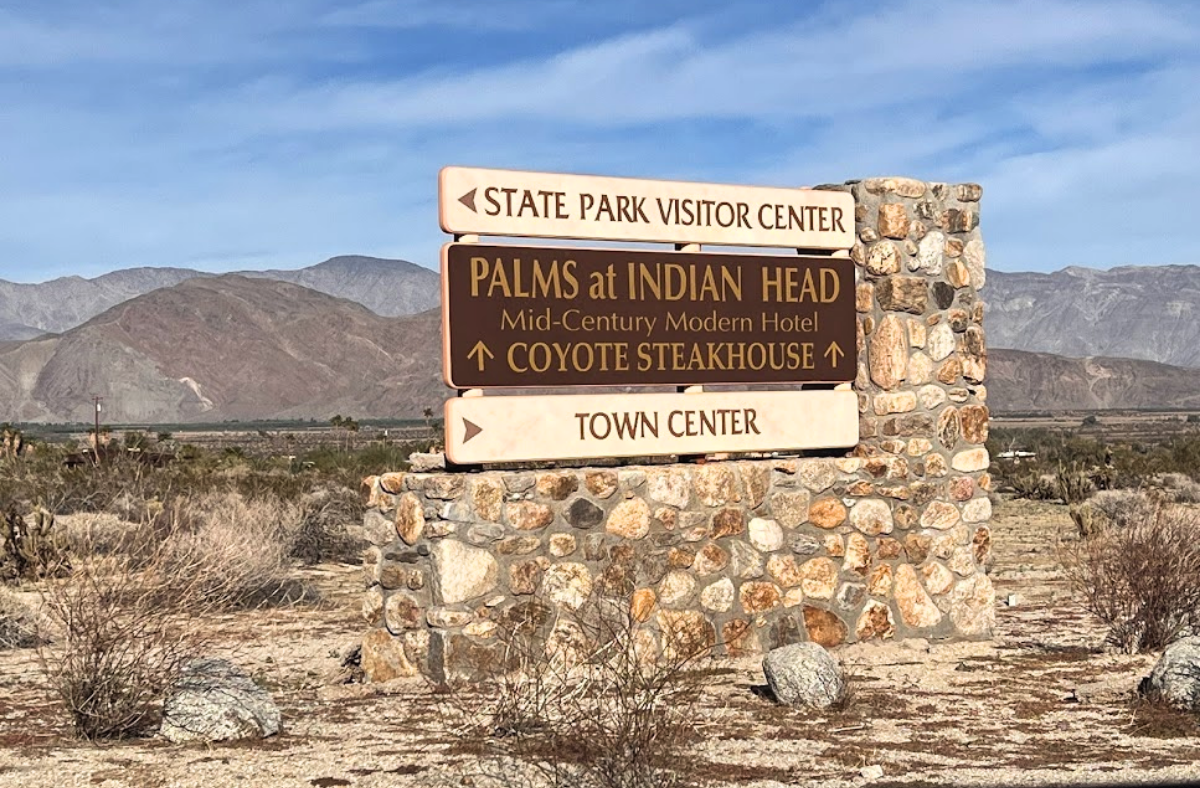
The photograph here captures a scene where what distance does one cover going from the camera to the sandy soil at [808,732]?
7.40m

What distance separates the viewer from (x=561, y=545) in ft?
35.0

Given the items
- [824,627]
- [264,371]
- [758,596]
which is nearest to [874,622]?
[824,627]

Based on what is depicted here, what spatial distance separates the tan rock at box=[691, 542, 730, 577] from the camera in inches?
442

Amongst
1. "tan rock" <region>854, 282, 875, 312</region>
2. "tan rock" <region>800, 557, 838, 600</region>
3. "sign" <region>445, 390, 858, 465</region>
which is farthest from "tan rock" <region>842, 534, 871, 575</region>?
"tan rock" <region>854, 282, 875, 312</region>

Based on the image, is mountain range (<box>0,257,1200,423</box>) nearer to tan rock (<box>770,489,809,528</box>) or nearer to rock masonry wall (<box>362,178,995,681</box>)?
rock masonry wall (<box>362,178,995,681</box>)

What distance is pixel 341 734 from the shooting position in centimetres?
872

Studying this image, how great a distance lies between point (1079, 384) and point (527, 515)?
150 metres

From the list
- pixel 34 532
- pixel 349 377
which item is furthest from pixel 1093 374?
pixel 34 532

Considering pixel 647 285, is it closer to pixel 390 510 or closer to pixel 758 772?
pixel 390 510

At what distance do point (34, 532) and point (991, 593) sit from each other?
432 inches

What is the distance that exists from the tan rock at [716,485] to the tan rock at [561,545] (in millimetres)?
1054

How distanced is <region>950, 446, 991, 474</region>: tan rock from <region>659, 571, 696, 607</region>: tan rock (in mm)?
2461

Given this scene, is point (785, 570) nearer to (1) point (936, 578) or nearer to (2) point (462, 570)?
(1) point (936, 578)

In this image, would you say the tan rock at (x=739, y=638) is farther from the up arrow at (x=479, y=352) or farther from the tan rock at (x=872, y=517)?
the up arrow at (x=479, y=352)
